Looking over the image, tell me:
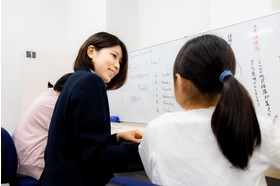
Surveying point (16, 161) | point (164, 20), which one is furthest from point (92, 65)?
point (164, 20)

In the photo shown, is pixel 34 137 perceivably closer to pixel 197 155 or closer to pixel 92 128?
pixel 92 128

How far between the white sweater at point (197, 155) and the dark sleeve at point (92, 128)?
0.61ft

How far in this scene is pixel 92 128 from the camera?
75cm

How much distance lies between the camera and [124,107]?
235cm

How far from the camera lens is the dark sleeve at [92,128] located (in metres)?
0.74

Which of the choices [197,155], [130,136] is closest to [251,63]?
[130,136]

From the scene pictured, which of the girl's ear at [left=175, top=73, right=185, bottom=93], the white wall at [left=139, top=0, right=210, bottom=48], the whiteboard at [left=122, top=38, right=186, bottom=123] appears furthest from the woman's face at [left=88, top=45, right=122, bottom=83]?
the white wall at [left=139, top=0, right=210, bottom=48]

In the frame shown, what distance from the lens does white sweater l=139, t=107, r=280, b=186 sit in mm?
595

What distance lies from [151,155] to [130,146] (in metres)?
0.20

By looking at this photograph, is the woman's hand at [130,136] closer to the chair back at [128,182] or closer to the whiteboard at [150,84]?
the chair back at [128,182]

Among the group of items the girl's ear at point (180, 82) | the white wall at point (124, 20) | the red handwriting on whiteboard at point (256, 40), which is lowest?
the girl's ear at point (180, 82)

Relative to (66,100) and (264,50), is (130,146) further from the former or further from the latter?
(264,50)

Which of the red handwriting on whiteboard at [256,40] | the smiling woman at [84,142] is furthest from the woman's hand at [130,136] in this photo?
the red handwriting on whiteboard at [256,40]

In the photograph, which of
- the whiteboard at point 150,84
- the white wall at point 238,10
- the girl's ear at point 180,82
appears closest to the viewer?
the girl's ear at point 180,82
